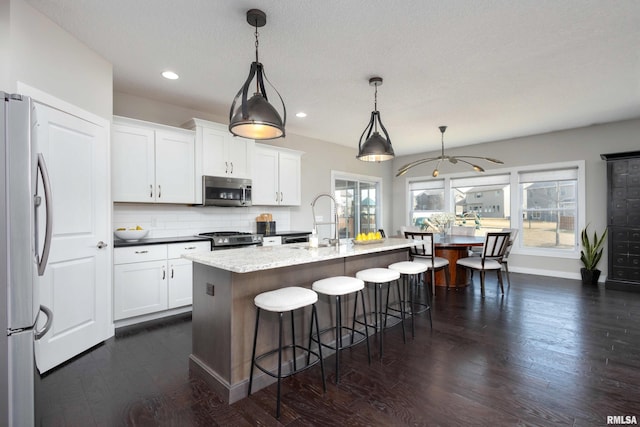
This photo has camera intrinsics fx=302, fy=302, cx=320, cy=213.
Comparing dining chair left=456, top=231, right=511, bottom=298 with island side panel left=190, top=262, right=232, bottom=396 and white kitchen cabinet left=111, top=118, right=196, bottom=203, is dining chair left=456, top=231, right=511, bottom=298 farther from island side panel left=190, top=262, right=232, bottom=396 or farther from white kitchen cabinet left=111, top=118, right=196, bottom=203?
white kitchen cabinet left=111, top=118, right=196, bottom=203

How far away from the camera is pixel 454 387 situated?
217 cm

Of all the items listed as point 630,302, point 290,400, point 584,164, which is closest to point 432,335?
point 290,400

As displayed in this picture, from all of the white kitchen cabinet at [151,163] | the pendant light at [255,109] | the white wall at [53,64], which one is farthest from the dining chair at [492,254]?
the white wall at [53,64]

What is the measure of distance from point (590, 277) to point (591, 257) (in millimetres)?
345

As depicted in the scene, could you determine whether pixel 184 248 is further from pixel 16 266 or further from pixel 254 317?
pixel 16 266

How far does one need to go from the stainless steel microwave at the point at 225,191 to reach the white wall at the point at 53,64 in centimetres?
138

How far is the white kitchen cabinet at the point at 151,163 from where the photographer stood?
11.3 feet

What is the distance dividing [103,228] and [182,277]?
1.07 meters

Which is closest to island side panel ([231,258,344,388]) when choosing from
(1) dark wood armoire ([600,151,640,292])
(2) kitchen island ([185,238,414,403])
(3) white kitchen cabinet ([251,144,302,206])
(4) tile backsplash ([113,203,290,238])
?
(2) kitchen island ([185,238,414,403])

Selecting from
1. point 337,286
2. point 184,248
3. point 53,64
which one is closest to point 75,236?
point 184,248

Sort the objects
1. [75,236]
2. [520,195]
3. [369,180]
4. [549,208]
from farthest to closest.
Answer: [369,180] < [520,195] < [549,208] < [75,236]

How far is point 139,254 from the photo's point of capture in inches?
132

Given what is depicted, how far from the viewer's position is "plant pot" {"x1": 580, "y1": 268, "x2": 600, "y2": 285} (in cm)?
512

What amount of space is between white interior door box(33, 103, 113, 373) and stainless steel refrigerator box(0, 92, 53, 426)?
54.5 inches
